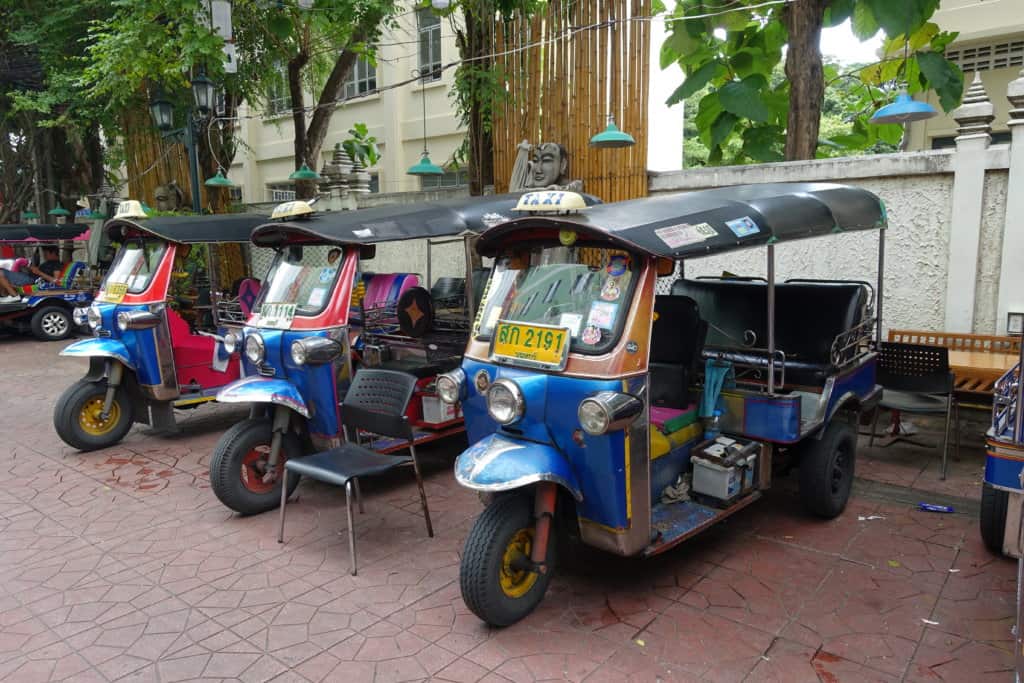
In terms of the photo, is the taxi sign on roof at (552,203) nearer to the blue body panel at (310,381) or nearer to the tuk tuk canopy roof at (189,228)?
the blue body panel at (310,381)

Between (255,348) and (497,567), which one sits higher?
(255,348)

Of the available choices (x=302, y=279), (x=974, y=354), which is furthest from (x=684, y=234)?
(x=974, y=354)

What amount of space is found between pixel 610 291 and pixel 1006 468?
200 centimetres

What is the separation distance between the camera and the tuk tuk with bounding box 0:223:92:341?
44.5 ft

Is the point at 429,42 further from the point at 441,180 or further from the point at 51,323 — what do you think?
the point at 51,323

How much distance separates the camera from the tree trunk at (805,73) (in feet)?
26.2

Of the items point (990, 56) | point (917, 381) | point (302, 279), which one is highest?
point (990, 56)

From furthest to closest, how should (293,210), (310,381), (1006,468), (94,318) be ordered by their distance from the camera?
1. (94,318)
2. (293,210)
3. (310,381)
4. (1006,468)

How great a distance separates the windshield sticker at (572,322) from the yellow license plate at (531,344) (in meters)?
0.05

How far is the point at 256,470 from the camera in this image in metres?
5.27

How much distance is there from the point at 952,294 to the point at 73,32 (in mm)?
15618

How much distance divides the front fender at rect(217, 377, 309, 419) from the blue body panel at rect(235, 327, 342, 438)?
2 centimetres

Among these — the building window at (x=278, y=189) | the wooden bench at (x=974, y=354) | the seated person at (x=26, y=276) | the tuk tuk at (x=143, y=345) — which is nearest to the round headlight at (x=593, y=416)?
the wooden bench at (x=974, y=354)

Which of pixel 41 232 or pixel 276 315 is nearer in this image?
pixel 276 315
